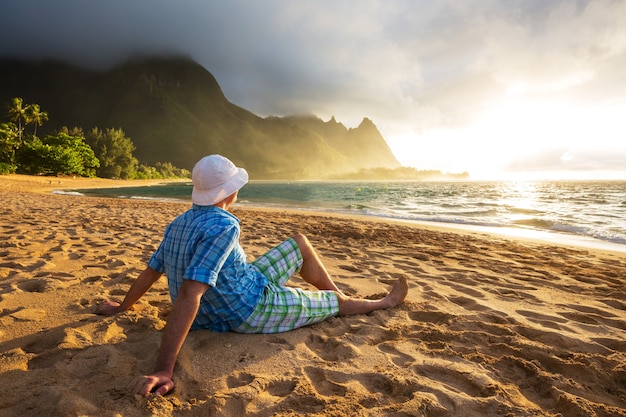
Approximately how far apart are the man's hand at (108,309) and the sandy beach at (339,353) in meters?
0.07

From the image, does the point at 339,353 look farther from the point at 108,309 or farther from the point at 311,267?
the point at 108,309

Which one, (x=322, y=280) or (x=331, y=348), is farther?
(x=322, y=280)

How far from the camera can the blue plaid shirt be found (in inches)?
75.5

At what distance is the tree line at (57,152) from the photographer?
4375 cm

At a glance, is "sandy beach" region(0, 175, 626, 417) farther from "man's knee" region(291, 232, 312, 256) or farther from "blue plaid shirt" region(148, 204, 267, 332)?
"man's knee" region(291, 232, 312, 256)

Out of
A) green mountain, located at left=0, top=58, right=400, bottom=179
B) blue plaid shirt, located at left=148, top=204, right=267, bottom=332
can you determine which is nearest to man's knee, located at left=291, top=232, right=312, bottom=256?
blue plaid shirt, located at left=148, top=204, right=267, bottom=332

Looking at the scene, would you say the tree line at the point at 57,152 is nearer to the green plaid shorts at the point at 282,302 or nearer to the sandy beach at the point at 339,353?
the sandy beach at the point at 339,353

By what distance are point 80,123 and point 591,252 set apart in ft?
660

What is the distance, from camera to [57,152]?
44125 mm

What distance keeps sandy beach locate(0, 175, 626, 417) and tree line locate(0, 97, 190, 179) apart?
46691 mm

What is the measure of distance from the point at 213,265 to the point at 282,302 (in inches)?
34.5

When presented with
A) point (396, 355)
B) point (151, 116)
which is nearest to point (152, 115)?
point (151, 116)

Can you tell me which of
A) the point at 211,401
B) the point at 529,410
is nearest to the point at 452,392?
the point at 529,410

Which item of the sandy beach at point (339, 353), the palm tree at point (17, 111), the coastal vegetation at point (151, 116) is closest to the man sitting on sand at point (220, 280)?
the sandy beach at point (339, 353)
